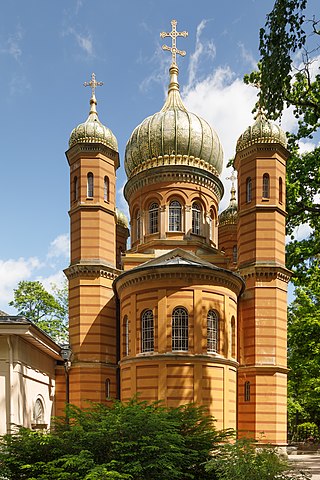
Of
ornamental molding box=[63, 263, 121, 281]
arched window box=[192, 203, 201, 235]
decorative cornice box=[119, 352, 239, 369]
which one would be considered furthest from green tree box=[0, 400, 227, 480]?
arched window box=[192, 203, 201, 235]

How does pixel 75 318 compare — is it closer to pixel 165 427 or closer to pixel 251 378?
pixel 251 378

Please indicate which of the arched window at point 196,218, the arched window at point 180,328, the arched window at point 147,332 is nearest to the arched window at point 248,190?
the arched window at point 196,218

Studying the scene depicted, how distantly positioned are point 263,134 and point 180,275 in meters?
9.86

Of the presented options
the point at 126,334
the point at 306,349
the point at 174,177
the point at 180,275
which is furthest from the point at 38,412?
the point at 174,177

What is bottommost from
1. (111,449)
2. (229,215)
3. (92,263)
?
(111,449)

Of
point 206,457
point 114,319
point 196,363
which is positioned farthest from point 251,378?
point 206,457

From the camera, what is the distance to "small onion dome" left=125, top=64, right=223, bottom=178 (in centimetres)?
3238

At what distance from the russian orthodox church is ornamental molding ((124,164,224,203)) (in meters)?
0.07

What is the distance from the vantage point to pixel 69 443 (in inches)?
556

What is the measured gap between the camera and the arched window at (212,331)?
2520 cm

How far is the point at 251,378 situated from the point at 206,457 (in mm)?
13054

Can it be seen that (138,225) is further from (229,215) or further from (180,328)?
(229,215)

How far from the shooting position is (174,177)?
31984mm

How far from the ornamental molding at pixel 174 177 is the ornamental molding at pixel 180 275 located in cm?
801
